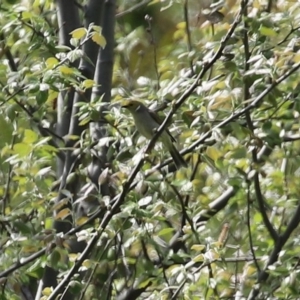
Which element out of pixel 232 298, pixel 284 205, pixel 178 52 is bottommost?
pixel 232 298

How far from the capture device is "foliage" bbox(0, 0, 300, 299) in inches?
110

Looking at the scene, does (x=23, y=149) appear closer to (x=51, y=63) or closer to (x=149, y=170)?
(x=51, y=63)

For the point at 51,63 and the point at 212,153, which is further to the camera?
the point at 212,153

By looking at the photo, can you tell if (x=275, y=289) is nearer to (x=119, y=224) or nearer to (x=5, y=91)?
(x=119, y=224)

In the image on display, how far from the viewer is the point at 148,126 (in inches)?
125

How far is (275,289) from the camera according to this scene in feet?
9.98

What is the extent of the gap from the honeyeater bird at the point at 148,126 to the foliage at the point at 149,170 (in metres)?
0.04

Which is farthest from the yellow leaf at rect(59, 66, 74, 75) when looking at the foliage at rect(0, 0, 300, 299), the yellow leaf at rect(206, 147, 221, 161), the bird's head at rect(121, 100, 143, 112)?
the yellow leaf at rect(206, 147, 221, 161)

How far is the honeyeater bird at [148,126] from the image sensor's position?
308 cm

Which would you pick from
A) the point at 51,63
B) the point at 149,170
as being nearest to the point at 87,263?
the point at 149,170

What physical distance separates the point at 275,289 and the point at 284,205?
367 millimetres

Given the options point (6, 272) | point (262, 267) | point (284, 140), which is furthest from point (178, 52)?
point (6, 272)

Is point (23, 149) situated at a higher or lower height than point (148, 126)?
higher

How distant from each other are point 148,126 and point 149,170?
464mm
